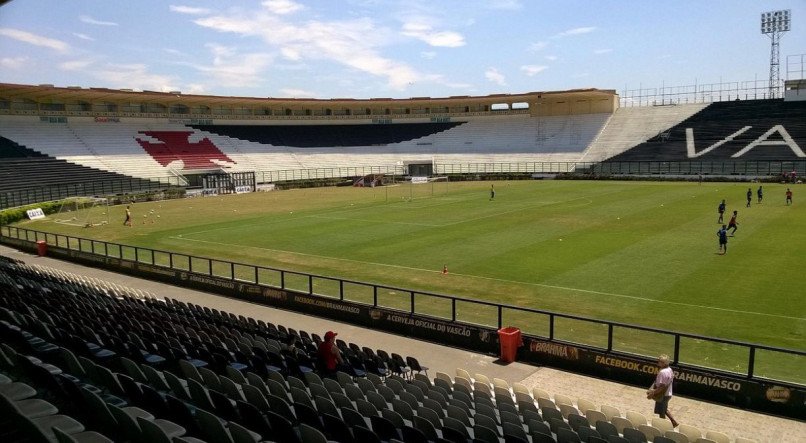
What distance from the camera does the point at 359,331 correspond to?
16828 mm

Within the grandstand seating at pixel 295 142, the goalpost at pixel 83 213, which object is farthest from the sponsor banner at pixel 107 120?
the goalpost at pixel 83 213

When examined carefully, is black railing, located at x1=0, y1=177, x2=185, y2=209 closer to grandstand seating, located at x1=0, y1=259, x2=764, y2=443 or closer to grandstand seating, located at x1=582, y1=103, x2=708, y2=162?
grandstand seating, located at x1=0, y1=259, x2=764, y2=443

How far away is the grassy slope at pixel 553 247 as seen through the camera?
18062 millimetres

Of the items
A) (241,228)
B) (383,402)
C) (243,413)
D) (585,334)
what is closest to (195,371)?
(243,413)

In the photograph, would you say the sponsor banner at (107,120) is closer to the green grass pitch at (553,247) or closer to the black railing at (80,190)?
the black railing at (80,190)

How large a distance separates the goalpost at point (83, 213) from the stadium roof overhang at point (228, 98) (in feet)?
68.5

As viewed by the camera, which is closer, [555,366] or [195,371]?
[195,371]

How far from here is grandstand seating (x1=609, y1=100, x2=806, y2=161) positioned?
240ft

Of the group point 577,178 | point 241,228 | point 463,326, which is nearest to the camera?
point 463,326

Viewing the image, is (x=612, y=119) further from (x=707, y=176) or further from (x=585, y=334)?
(x=585, y=334)

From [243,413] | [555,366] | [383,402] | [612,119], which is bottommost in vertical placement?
[555,366]

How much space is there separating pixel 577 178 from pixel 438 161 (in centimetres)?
2444

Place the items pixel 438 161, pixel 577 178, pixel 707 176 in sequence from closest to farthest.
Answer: pixel 707 176 < pixel 577 178 < pixel 438 161

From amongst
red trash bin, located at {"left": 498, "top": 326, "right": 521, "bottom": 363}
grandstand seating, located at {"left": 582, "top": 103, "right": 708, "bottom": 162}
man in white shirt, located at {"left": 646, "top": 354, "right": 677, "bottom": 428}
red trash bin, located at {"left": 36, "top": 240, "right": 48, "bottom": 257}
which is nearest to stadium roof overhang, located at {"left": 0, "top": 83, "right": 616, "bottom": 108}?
grandstand seating, located at {"left": 582, "top": 103, "right": 708, "bottom": 162}
